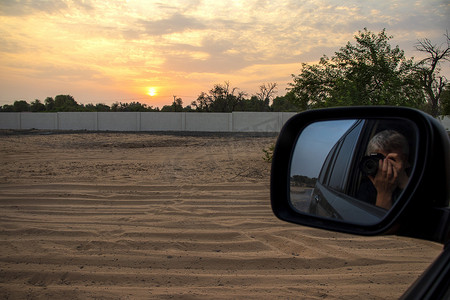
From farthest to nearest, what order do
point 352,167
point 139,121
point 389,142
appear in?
point 139,121, point 352,167, point 389,142

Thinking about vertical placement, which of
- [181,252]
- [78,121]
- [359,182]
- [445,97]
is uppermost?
[445,97]

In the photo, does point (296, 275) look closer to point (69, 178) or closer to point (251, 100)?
point (69, 178)

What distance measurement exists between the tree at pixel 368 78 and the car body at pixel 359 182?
6292 mm

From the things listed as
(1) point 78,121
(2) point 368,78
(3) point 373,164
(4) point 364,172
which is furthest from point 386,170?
(1) point 78,121

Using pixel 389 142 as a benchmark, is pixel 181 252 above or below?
below

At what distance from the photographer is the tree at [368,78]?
8.27m

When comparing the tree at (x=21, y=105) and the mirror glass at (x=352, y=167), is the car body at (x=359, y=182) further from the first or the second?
the tree at (x=21, y=105)

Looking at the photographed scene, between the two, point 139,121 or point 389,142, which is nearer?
point 389,142

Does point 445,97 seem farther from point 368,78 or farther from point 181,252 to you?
point 181,252

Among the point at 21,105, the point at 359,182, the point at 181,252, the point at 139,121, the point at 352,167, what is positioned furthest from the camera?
the point at 21,105

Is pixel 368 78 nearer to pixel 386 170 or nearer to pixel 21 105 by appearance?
pixel 386 170

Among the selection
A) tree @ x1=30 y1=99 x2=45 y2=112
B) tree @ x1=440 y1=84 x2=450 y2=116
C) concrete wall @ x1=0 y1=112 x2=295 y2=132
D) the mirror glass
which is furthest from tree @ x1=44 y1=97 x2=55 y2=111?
the mirror glass

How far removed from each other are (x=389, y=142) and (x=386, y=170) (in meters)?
0.16

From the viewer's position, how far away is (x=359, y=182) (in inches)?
59.9
